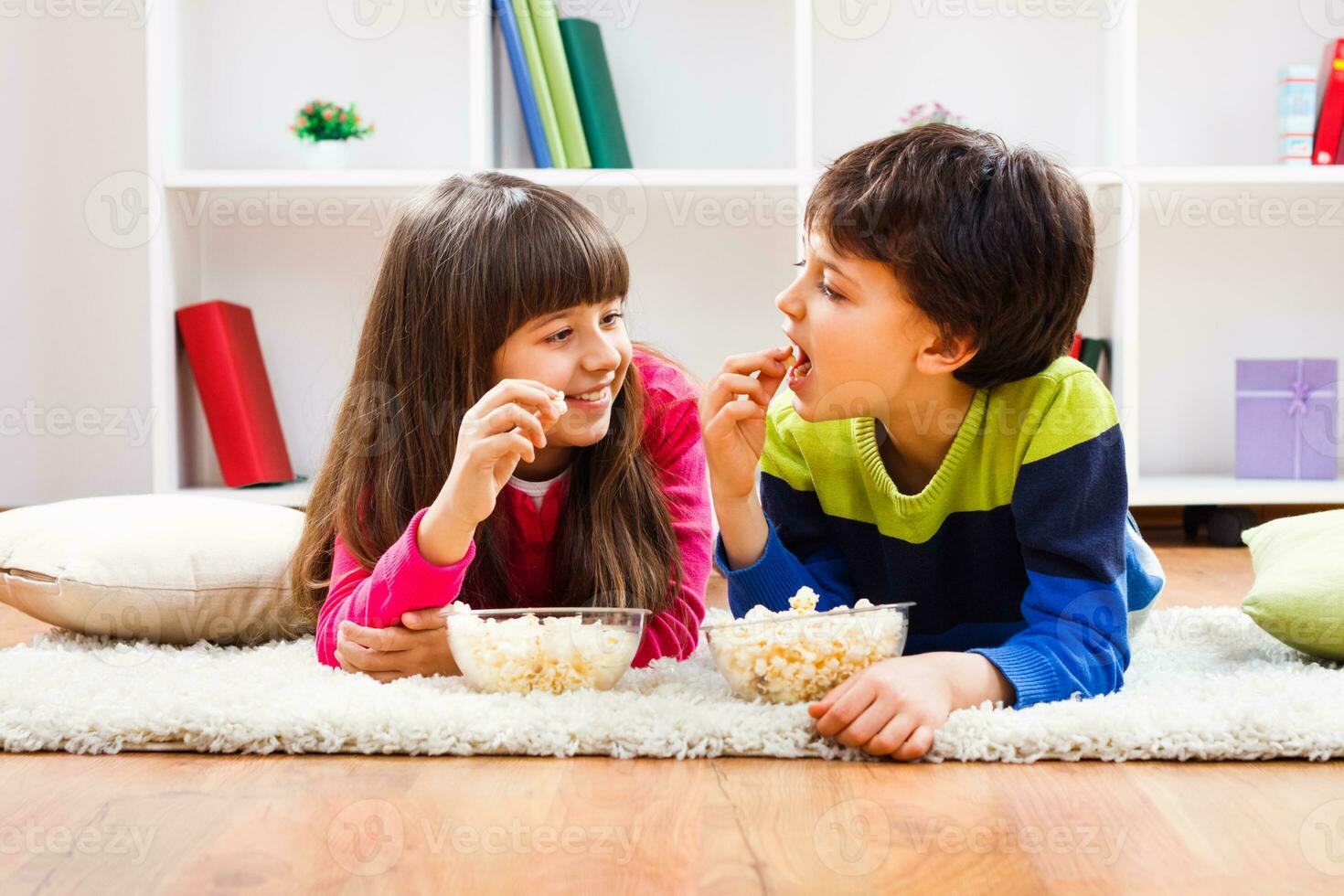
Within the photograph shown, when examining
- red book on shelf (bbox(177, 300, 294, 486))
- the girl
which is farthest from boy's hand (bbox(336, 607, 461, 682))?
red book on shelf (bbox(177, 300, 294, 486))

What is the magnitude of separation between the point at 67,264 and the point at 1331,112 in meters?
2.33

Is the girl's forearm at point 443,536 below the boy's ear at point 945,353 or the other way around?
below

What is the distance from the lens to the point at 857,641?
965 mm

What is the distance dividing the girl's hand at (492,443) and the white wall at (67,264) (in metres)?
1.69

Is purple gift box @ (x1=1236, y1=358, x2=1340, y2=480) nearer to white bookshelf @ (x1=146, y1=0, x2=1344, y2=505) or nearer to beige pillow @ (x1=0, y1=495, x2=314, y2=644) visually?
white bookshelf @ (x1=146, y1=0, x2=1344, y2=505)

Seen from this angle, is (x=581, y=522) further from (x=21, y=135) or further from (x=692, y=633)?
(x=21, y=135)

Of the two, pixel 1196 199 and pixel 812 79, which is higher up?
pixel 812 79

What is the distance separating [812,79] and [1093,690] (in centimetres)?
174

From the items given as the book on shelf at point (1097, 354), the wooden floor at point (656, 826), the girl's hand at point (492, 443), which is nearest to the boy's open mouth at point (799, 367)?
the girl's hand at point (492, 443)

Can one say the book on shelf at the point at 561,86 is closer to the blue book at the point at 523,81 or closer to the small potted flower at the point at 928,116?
the blue book at the point at 523,81

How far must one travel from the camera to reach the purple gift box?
2.34m

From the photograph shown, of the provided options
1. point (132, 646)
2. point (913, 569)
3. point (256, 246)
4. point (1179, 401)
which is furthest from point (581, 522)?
point (1179, 401)

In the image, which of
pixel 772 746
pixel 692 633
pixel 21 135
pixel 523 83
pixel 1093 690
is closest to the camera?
pixel 772 746

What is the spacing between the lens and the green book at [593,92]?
7.39ft
